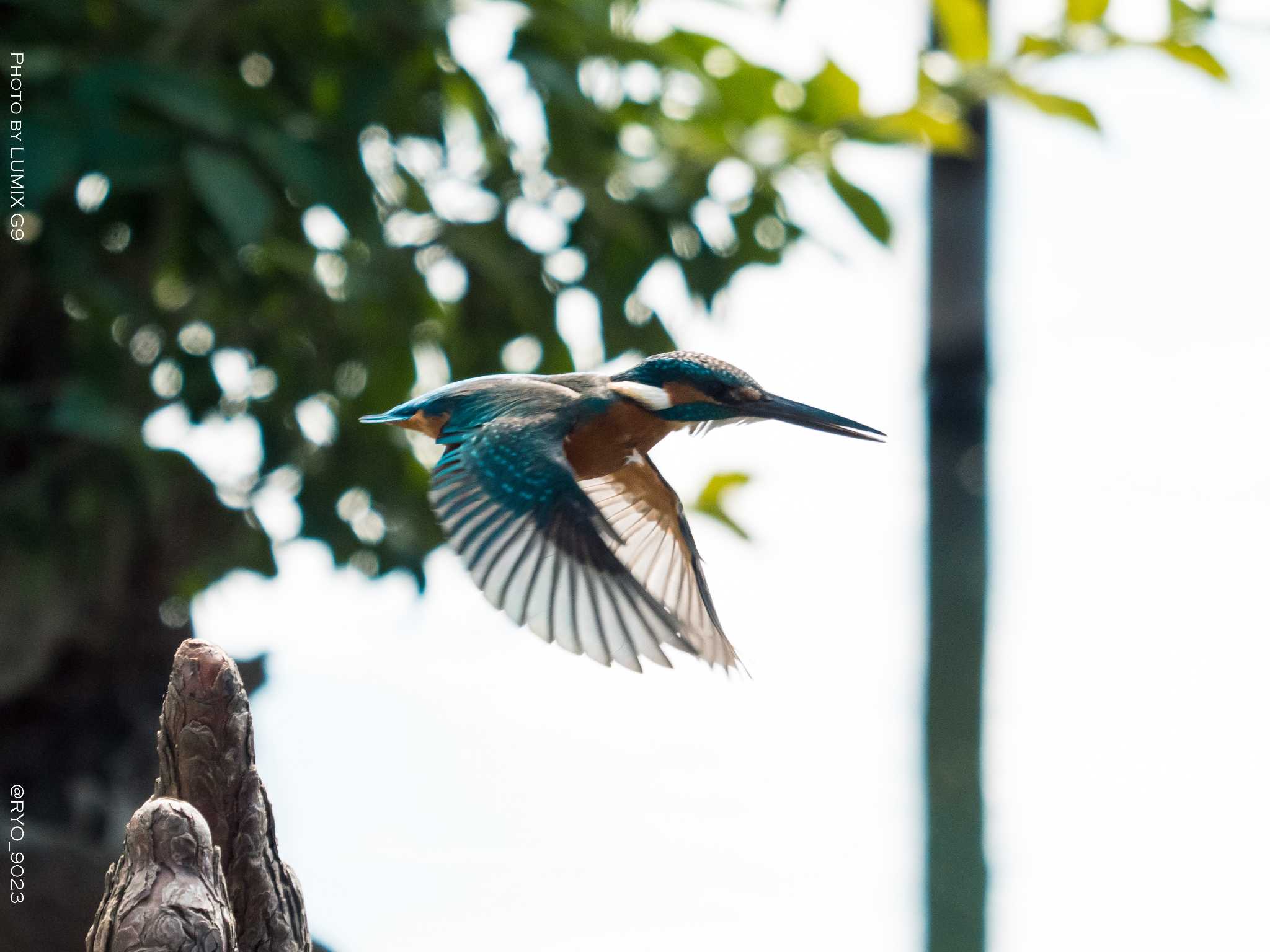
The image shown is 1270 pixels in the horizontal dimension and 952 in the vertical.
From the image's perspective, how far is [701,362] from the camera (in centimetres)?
202

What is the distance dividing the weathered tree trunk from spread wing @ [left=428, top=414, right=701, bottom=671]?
0.38 metres

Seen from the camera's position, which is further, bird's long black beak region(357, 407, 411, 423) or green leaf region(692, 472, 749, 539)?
green leaf region(692, 472, 749, 539)

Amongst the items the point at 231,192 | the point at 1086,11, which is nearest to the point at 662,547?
the point at 231,192

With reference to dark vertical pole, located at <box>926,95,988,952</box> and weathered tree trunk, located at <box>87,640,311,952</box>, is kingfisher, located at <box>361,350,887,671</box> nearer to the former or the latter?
weathered tree trunk, located at <box>87,640,311,952</box>

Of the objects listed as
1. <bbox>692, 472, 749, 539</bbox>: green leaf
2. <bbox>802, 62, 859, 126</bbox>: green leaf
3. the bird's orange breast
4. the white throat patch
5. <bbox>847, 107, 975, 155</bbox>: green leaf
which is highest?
<bbox>802, 62, 859, 126</bbox>: green leaf

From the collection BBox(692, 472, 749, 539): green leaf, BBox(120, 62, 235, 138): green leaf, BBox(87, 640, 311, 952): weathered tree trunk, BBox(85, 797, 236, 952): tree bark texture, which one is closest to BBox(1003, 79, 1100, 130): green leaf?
BBox(692, 472, 749, 539): green leaf

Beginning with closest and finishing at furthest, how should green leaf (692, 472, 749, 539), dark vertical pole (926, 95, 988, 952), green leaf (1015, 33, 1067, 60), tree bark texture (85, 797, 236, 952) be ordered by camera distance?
tree bark texture (85, 797, 236, 952) < green leaf (1015, 33, 1067, 60) < green leaf (692, 472, 749, 539) < dark vertical pole (926, 95, 988, 952)

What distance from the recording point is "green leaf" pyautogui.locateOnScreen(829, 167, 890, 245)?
3678 millimetres

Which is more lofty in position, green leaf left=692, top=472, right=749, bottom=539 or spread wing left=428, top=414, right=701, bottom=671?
green leaf left=692, top=472, right=749, bottom=539

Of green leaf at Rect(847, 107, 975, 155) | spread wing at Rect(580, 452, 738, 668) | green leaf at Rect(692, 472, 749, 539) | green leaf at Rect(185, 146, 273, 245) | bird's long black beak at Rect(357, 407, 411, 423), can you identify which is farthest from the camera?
green leaf at Rect(692, 472, 749, 539)

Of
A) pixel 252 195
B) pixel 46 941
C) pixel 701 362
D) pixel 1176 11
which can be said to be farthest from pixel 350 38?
pixel 46 941

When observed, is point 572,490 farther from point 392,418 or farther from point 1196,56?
point 1196,56

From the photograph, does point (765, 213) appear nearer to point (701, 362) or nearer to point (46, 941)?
point (701, 362)

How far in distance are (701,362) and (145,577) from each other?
121 inches
